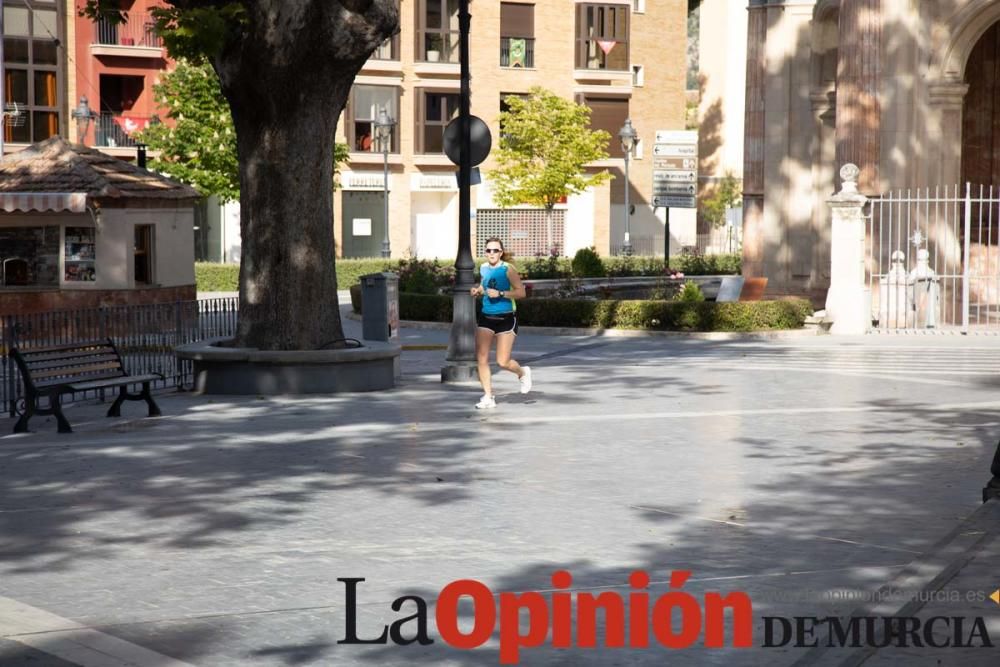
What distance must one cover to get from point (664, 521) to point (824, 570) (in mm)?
1605

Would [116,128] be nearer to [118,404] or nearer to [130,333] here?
[130,333]

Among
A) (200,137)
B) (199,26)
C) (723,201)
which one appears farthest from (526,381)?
(723,201)

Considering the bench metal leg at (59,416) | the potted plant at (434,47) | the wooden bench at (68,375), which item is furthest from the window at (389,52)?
the bench metal leg at (59,416)

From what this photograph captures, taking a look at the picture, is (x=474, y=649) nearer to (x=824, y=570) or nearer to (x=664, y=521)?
(x=824, y=570)

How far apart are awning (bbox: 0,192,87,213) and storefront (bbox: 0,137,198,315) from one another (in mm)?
16

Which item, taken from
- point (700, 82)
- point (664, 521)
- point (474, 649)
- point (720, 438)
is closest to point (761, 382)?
point (720, 438)

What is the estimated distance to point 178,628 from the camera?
726cm

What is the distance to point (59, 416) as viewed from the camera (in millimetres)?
14133

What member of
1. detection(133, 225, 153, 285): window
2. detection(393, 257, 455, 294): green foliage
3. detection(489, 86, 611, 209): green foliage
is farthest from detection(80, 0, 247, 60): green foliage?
detection(489, 86, 611, 209): green foliage

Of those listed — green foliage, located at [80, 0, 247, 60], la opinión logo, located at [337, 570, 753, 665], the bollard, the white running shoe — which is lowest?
la opinión logo, located at [337, 570, 753, 665]

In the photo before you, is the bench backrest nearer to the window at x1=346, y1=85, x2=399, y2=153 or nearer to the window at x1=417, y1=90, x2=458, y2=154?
the window at x1=346, y1=85, x2=399, y2=153

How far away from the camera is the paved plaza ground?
23.8 feet

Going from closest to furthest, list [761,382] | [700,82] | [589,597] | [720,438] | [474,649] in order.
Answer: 1. [474,649]
2. [589,597]
3. [720,438]
4. [761,382]
5. [700,82]

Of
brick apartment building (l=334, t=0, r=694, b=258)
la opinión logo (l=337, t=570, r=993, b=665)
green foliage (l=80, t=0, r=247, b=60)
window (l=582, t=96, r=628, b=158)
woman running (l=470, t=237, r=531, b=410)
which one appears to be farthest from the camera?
window (l=582, t=96, r=628, b=158)
